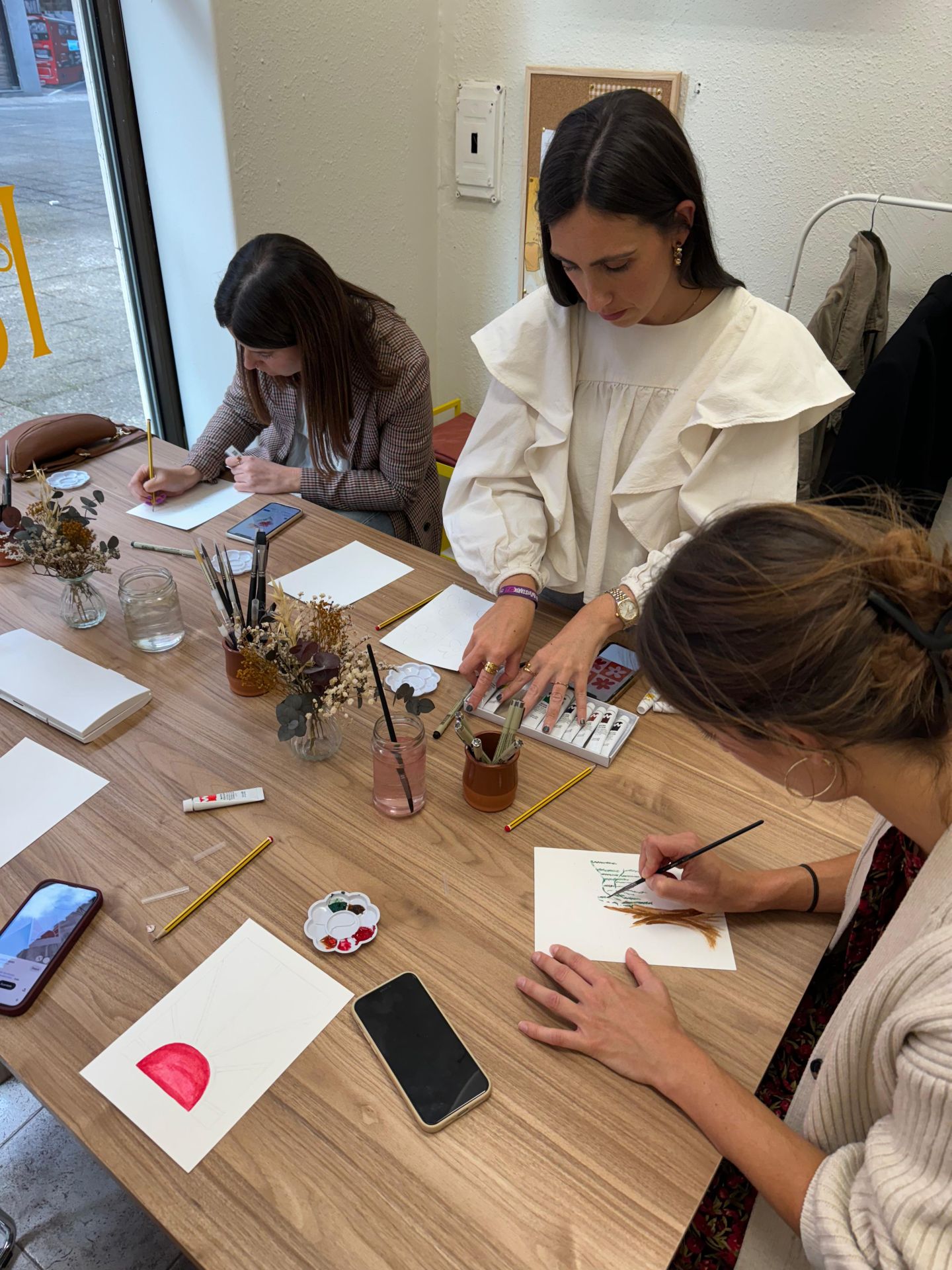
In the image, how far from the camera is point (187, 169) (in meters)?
2.25

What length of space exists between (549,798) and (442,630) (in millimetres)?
392

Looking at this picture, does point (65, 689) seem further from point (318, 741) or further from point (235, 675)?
point (318, 741)

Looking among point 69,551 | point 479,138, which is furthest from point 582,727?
point 479,138

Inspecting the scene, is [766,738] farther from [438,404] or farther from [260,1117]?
[438,404]

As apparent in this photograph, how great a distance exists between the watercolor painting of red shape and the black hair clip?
0.72 metres

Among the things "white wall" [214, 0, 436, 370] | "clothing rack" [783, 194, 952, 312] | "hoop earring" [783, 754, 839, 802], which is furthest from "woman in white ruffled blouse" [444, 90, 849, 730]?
"white wall" [214, 0, 436, 370]

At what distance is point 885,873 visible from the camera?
92 cm

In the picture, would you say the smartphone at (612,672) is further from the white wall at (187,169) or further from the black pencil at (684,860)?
the white wall at (187,169)

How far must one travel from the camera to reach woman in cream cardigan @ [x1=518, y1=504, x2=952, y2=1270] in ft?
2.11

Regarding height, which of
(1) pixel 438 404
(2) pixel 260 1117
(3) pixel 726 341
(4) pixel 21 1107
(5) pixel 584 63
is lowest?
(4) pixel 21 1107

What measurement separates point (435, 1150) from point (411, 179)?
2.81 m

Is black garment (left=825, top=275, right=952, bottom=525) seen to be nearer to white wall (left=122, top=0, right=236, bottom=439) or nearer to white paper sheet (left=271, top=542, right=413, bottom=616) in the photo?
white paper sheet (left=271, top=542, right=413, bottom=616)

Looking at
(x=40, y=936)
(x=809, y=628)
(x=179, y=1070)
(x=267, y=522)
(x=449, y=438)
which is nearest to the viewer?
(x=809, y=628)

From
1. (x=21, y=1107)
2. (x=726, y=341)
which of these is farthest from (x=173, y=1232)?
(x=726, y=341)
